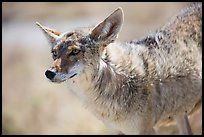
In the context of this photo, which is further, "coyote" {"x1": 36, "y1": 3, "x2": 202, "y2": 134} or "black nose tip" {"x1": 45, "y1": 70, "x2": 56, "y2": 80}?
"coyote" {"x1": 36, "y1": 3, "x2": 202, "y2": 134}

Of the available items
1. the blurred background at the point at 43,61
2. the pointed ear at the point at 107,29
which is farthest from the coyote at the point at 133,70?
the blurred background at the point at 43,61

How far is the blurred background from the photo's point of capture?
11242 millimetres

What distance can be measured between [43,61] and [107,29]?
7065mm

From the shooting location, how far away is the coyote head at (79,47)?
5.34 meters

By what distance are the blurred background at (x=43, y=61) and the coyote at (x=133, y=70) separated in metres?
3.31

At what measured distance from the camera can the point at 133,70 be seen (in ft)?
19.8

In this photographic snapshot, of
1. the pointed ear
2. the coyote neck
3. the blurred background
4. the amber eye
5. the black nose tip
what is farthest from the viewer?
the blurred background

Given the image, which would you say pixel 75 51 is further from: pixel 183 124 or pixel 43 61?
pixel 43 61

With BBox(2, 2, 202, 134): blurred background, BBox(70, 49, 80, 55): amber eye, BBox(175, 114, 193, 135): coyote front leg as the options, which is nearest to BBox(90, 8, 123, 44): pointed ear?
BBox(70, 49, 80, 55): amber eye

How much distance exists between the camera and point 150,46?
6363 millimetres

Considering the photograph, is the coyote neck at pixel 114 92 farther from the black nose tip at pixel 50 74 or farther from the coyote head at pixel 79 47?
the black nose tip at pixel 50 74

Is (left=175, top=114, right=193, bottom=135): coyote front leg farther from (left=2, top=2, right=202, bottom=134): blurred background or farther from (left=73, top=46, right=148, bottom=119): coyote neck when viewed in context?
(left=2, top=2, right=202, bottom=134): blurred background

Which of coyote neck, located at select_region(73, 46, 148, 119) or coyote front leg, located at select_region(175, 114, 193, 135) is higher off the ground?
coyote neck, located at select_region(73, 46, 148, 119)

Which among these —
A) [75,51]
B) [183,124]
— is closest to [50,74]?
[75,51]
